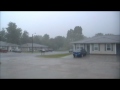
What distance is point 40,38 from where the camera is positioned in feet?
172

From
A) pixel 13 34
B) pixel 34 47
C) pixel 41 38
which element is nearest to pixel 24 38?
pixel 13 34

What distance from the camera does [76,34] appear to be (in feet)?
136

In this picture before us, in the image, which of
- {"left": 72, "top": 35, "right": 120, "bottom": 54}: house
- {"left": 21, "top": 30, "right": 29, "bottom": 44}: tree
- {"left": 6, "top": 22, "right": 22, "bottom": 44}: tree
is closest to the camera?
{"left": 72, "top": 35, "right": 120, "bottom": 54}: house

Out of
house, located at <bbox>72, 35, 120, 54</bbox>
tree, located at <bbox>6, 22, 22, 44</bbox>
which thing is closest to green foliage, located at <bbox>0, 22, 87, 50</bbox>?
tree, located at <bbox>6, 22, 22, 44</bbox>

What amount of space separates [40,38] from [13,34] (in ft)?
32.4

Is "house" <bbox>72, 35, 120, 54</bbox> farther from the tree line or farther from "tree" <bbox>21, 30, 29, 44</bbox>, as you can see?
"tree" <bbox>21, 30, 29, 44</bbox>

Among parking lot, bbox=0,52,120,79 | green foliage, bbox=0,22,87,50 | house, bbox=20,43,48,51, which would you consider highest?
green foliage, bbox=0,22,87,50

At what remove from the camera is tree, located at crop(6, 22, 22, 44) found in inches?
2087

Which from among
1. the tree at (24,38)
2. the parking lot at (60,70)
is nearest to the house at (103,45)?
the parking lot at (60,70)
